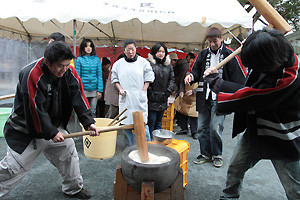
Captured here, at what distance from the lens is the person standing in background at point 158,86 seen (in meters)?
3.85

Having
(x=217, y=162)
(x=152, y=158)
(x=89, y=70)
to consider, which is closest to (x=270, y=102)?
(x=152, y=158)

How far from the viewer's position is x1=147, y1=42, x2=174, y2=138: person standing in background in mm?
3852

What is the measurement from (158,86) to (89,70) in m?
1.37

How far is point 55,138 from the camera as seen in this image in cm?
196

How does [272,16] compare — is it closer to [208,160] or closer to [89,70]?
[208,160]

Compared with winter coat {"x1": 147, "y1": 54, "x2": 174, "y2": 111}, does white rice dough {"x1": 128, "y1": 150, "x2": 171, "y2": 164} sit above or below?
below

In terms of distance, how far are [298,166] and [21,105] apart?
92.8 inches

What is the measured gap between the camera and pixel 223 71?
3.08 meters

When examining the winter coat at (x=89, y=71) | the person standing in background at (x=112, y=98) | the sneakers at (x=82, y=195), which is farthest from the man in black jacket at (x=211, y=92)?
the winter coat at (x=89, y=71)

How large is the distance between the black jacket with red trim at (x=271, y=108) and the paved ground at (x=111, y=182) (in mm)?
1116

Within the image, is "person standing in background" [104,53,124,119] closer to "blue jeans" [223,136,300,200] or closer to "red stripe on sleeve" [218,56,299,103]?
"blue jeans" [223,136,300,200]

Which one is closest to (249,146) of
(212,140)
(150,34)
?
(212,140)

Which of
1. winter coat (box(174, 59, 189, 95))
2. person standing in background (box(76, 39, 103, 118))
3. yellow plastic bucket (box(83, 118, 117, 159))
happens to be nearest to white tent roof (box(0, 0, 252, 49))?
person standing in background (box(76, 39, 103, 118))

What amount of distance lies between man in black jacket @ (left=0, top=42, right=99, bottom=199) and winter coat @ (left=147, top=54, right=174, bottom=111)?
171 centimetres
